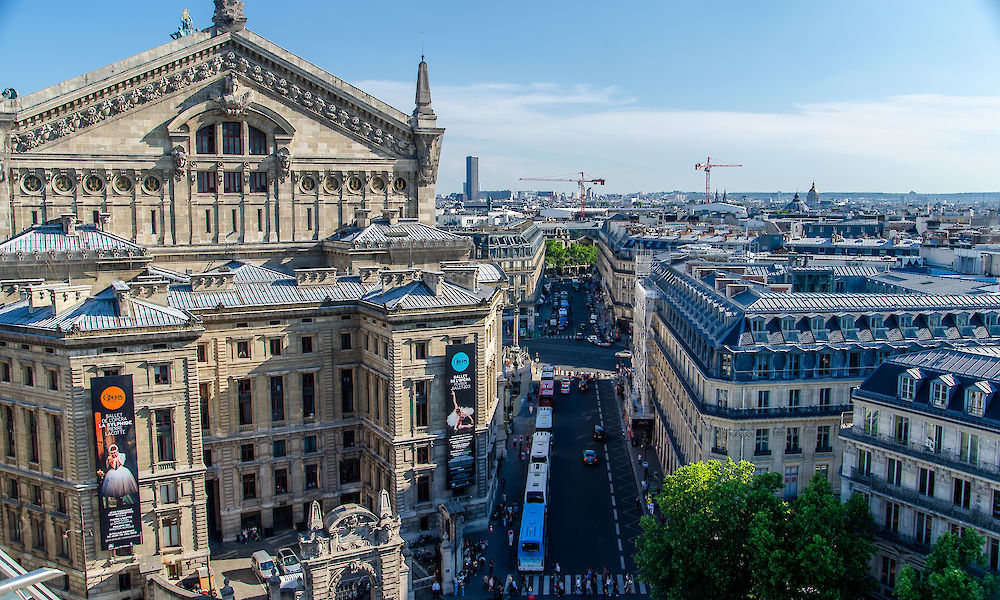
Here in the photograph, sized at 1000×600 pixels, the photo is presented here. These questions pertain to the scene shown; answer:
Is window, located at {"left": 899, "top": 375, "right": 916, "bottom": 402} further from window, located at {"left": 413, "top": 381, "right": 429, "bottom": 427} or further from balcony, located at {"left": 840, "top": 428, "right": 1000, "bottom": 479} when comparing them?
window, located at {"left": 413, "top": 381, "right": 429, "bottom": 427}

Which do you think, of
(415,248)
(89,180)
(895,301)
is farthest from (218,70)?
(895,301)

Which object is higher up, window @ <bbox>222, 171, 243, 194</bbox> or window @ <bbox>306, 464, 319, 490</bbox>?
window @ <bbox>222, 171, 243, 194</bbox>

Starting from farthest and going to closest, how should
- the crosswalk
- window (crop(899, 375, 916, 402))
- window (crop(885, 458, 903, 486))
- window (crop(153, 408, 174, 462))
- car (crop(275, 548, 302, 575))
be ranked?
the crosswalk, window (crop(153, 408, 174, 462)), car (crop(275, 548, 302, 575)), window (crop(899, 375, 916, 402)), window (crop(885, 458, 903, 486))

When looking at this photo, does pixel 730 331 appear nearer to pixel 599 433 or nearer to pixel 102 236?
pixel 599 433

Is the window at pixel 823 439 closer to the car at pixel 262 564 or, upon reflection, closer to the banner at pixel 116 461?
the car at pixel 262 564

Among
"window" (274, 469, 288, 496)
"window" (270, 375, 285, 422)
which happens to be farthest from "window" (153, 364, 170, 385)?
"window" (274, 469, 288, 496)

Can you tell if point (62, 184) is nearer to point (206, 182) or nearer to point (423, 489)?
point (206, 182)
